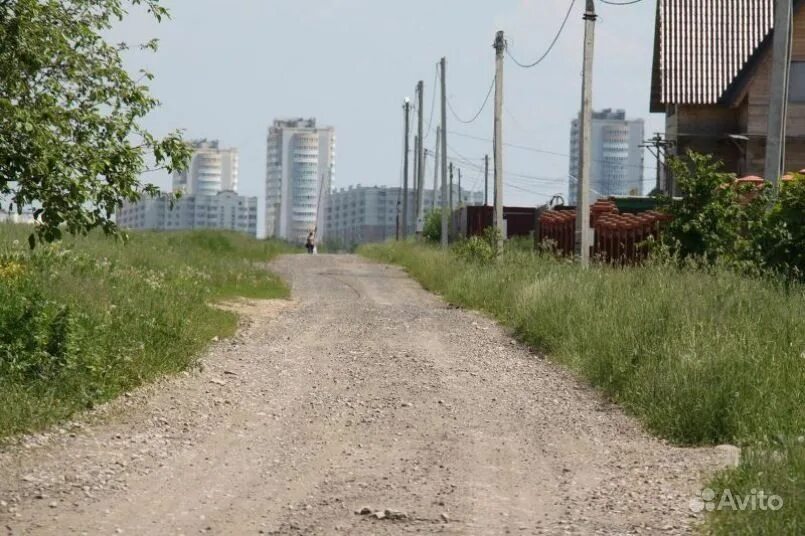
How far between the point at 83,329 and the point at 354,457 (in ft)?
14.6

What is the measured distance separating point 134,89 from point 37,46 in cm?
112

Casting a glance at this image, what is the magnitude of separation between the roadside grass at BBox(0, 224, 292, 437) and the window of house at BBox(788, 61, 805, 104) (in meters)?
21.6

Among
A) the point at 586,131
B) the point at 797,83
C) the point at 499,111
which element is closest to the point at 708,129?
the point at 797,83

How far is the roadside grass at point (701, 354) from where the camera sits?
8758 mm

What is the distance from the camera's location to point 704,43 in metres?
43.8

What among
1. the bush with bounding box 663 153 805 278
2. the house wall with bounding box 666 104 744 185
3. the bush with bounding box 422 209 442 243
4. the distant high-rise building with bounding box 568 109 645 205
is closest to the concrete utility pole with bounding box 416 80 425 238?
the bush with bounding box 422 209 442 243

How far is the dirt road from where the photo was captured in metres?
8.38

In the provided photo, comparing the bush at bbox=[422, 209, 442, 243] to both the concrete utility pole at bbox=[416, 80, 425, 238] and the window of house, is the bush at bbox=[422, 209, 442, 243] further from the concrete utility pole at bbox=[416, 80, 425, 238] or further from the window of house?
the window of house

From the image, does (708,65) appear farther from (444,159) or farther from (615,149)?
(615,149)

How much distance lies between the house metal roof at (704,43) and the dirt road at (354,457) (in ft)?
93.5

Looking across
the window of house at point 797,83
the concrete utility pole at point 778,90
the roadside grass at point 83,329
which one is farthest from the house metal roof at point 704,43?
the roadside grass at point 83,329

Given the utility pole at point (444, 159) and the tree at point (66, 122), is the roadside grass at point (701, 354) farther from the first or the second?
the utility pole at point (444, 159)

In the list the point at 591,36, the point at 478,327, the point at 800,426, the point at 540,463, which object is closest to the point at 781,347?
the point at 800,426

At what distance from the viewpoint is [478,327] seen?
20.4 metres
